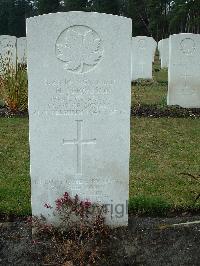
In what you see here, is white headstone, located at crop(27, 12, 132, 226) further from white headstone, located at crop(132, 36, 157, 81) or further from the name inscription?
white headstone, located at crop(132, 36, 157, 81)

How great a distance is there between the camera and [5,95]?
914 cm

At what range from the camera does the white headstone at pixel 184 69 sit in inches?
387

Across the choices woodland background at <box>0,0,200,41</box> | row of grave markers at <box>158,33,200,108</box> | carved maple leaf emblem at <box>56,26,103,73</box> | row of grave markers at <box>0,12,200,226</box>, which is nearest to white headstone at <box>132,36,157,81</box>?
row of grave markers at <box>158,33,200,108</box>

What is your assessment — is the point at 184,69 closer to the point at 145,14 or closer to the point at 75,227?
the point at 75,227

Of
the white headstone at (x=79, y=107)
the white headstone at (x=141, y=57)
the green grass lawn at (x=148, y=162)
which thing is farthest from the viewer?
the white headstone at (x=141, y=57)

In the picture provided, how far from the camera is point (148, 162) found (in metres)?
6.12

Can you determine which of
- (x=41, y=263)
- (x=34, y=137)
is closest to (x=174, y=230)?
(x=41, y=263)

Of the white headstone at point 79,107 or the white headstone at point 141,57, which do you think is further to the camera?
the white headstone at point 141,57

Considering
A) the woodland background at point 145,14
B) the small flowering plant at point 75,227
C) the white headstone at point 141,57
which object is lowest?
the small flowering plant at point 75,227

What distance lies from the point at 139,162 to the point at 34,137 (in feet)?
8.72

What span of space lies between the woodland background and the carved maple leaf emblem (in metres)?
31.9

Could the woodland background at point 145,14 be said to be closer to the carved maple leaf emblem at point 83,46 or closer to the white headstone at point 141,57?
the white headstone at point 141,57

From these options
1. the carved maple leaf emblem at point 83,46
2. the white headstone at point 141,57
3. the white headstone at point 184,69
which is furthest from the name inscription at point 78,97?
the white headstone at point 141,57

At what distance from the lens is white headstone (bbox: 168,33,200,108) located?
9820 mm
